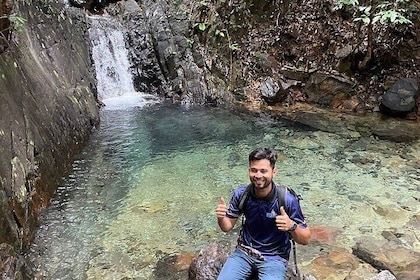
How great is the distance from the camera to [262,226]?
3.34m

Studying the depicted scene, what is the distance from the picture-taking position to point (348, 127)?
32.8 feet

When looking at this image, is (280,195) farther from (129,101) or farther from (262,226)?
(129,101)

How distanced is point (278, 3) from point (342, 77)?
3.19m

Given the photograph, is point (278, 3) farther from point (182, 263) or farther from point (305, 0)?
point (182, 263)

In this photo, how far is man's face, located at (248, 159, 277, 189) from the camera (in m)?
3.17

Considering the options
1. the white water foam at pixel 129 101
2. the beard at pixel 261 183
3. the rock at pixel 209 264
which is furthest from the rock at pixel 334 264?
the white water foam at pixel 129 101

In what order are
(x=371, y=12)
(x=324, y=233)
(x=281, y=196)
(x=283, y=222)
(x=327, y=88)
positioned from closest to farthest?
(x=283, y=222), (x=281, y=196), (x=324, y=233), (x=371, y=12), (x=327, y=88)

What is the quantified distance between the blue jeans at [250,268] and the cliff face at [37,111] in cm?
243

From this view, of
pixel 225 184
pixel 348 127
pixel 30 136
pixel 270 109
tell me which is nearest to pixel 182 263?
pixel 225 184

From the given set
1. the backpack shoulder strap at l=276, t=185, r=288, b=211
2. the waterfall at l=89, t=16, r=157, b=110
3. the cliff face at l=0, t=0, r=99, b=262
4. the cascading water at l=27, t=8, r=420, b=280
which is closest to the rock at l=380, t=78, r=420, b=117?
the cascading water at l=27, t=8, r=420, b=280

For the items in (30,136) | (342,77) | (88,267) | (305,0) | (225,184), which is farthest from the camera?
(305,0)

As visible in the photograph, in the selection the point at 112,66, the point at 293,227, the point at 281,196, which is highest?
the point at 112,66

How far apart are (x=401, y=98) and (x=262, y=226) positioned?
859 centimetres

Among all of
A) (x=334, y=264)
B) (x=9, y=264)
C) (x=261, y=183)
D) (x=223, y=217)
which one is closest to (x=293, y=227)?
(x=261, y=183)
